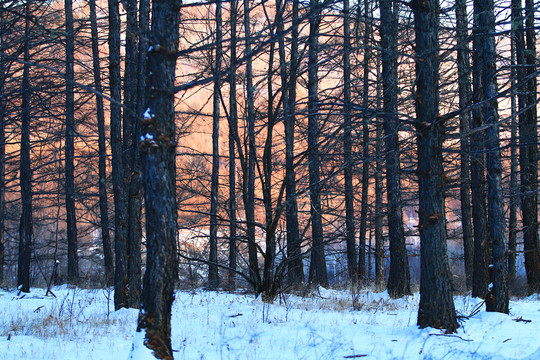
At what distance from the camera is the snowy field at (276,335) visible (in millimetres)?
4852

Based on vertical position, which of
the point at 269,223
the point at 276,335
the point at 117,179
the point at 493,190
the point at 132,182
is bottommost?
the point at 276,335

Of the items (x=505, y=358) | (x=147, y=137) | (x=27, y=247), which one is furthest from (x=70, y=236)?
(x=505, y=358)

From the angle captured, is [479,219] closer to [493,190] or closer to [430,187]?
[493,190]

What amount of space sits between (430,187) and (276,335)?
294 cm

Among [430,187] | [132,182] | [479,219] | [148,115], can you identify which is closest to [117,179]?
[132,182]

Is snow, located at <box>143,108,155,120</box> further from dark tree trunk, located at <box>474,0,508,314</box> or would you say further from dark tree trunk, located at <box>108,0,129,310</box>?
dark tree trunk, located at <box>474,0,508,314</box>

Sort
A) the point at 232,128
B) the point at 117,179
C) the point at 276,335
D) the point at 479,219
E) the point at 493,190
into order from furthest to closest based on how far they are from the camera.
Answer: the point at 232,128
the point at 479,219
the point at 117,179
the point at 493,190
the point at 276,335

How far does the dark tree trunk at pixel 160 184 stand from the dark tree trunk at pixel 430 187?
3483 millimetres

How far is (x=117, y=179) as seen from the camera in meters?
8.35

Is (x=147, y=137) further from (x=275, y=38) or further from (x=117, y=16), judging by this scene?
(x=117, y=16)

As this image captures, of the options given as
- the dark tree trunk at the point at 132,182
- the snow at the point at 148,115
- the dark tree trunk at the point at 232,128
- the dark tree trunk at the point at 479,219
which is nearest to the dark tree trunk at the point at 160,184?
the snow at the point at 148,115

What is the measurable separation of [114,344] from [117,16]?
6.27m

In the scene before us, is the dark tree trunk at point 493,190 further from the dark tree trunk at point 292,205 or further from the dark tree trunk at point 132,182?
the dark tree trunk at point 132,182

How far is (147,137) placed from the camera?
4.06 metres
